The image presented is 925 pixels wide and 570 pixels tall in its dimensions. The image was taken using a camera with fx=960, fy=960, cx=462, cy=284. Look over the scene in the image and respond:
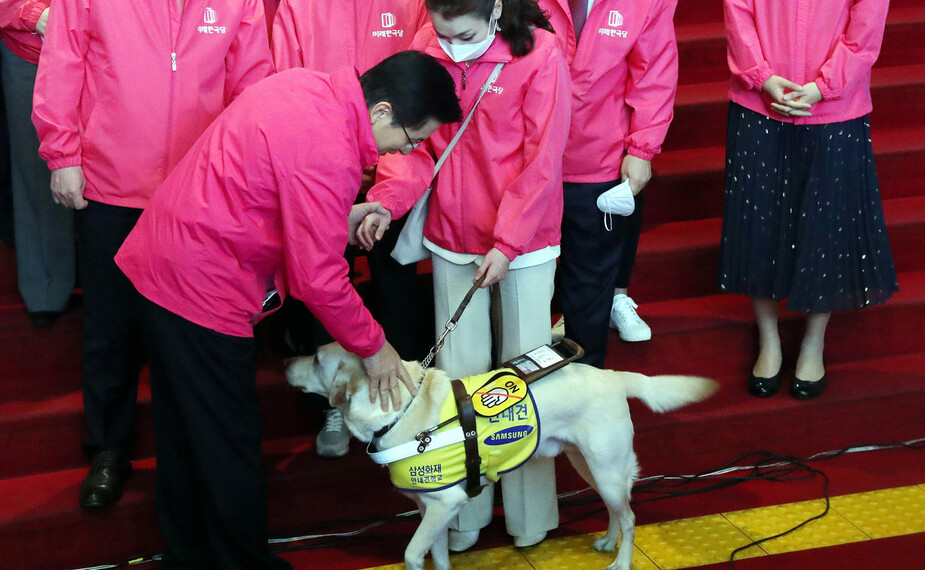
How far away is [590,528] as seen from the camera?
3.33m

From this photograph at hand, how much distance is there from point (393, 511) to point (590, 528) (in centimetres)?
70

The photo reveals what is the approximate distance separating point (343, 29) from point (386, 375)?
1222mm

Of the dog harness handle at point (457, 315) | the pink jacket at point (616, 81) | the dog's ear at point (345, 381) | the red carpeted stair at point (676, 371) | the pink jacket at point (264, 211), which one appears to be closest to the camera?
the pink jacket at point (264, 211)

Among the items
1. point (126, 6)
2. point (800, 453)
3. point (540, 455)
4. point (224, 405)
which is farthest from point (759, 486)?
point (126, 6)

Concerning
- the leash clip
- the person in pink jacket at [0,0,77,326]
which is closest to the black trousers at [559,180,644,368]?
the leash clip

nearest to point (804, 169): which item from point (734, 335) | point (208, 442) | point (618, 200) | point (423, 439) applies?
point (734, 335)

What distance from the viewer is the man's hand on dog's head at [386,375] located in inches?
100

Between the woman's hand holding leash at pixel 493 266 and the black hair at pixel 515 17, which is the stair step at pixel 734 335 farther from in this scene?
the black hair at pixel 515 17

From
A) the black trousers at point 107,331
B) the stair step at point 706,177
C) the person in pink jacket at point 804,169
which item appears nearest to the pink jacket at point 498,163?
the black trousers at point 107,331

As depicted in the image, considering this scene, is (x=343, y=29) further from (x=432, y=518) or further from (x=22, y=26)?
(x=432, y=518)

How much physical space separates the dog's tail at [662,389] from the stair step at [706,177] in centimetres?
149

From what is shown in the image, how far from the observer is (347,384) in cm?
262

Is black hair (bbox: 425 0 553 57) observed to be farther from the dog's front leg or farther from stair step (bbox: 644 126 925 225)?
stair step (bbox: 644 126 925 225)

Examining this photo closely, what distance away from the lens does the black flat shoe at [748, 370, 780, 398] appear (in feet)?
12.3
